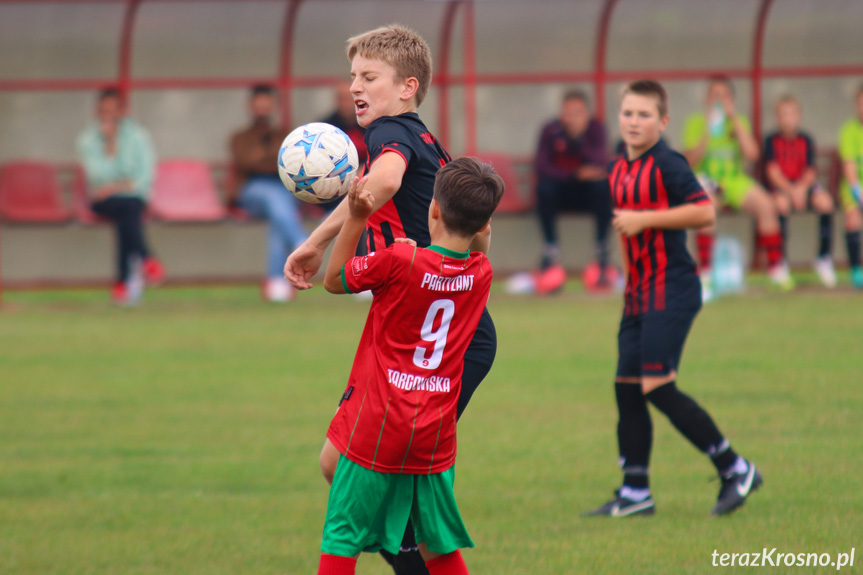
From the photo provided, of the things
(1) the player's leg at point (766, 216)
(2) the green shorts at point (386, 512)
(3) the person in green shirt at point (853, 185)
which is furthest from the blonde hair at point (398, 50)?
(3) the person in green shirt at point (853, 185)

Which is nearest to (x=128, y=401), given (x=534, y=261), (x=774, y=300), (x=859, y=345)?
(x=859, y=345)

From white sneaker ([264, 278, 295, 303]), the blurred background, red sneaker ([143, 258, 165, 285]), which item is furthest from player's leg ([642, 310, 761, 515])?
the blurred background

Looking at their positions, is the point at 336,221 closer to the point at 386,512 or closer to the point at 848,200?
the point at 386,512

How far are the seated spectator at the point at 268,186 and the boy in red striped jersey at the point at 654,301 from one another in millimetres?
7122

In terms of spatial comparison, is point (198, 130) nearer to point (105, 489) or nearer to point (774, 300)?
point (774, 300)

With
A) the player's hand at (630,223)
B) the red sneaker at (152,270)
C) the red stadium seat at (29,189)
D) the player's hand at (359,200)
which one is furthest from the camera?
the red stadium seat at (29,189)

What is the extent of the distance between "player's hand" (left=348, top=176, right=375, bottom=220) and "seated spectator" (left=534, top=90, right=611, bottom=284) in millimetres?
9279

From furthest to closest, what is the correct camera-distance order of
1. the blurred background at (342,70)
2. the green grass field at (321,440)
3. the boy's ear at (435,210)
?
the blurred background at (342,70), the green grass field at (321,440), the boy's ear at (435,210)

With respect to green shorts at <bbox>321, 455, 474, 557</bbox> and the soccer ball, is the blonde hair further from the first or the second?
green shorts at <bbox>321, 455, 474, 557</bbox>

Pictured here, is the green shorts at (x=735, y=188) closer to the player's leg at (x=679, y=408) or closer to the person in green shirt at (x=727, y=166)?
the person in green shirt at (x=727, y=166)

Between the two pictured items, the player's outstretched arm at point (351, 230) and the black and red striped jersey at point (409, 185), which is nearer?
the player's outstretched arm at point (351, 230)

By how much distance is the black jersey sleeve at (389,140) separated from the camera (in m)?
3.21

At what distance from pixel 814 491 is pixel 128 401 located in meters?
3.97

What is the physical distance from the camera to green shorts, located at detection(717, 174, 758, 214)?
1210 centimetres
